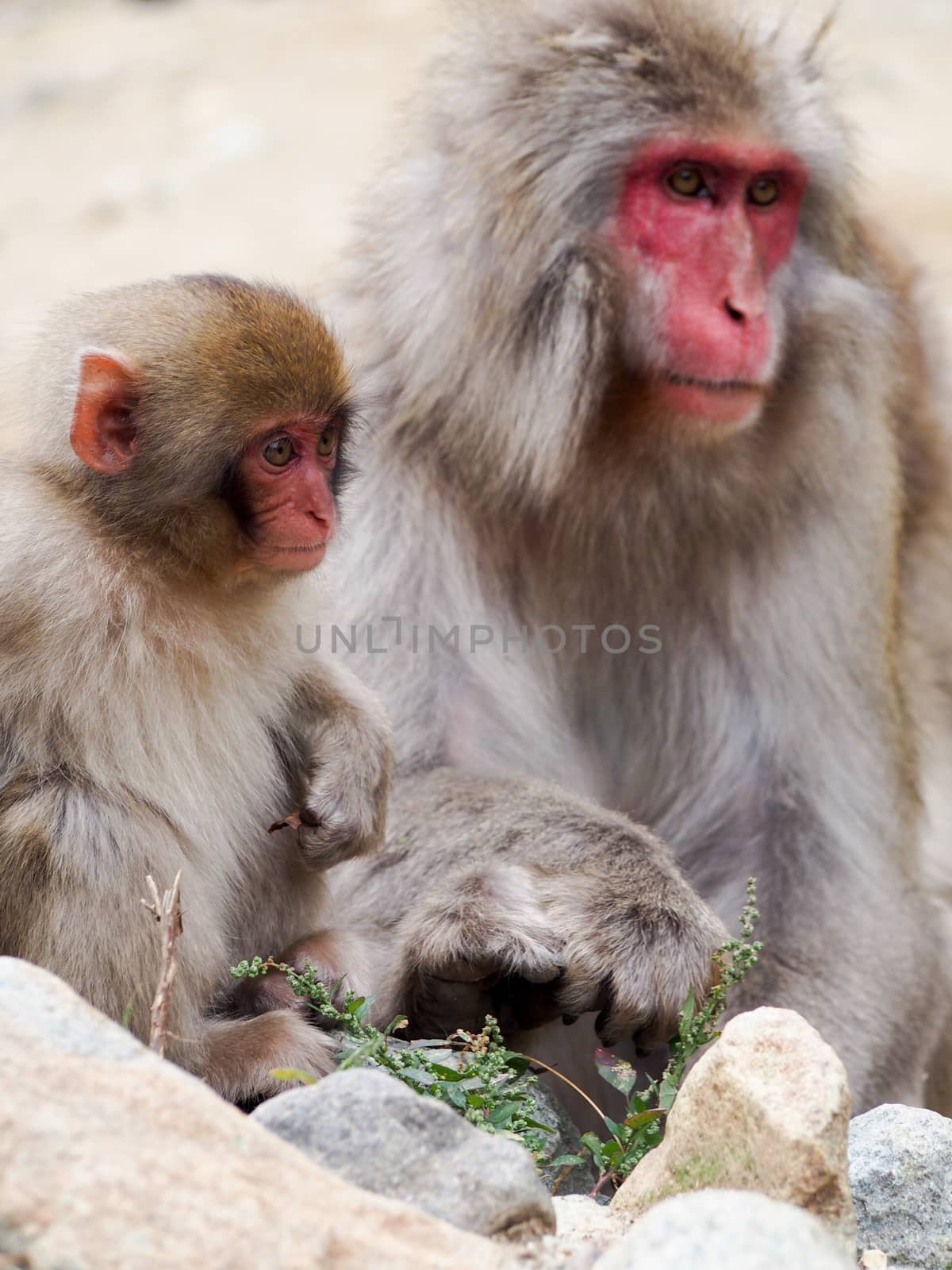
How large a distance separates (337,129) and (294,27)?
8.10 feet

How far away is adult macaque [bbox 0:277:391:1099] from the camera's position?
9.46 feet

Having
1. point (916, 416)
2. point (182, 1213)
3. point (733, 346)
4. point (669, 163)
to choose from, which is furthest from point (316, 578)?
point (916, 416)

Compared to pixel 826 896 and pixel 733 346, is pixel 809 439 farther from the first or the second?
pixel 826 896

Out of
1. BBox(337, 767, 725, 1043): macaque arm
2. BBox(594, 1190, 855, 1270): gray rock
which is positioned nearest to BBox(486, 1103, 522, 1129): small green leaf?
BBox(337, 767, 725, 1043): macaque arm

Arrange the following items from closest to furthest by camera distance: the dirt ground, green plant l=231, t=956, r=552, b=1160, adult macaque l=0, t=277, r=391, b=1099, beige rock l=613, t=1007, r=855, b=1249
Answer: beige rock l=613, t=1007, r=855, b=1249 → adult macaque l=0, t=277, r=391, b=1099 → green plant l=231, t=956, r=552, b=1160 → the dirt ground

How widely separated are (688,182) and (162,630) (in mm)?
1849

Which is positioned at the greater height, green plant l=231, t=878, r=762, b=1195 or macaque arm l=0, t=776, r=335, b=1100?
Answer: macaque arm l=0, t=776, r=335, b=1100

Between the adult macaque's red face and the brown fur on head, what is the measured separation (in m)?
1.14

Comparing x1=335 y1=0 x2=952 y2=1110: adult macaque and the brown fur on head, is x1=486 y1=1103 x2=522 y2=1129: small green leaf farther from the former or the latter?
the brown fur on head

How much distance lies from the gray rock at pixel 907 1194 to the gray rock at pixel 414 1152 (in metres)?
0.66

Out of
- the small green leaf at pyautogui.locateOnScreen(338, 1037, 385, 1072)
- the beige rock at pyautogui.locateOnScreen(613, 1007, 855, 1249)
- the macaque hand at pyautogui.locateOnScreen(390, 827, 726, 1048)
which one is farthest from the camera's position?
the macaque hand at pyautogui.locateOnScreen(390, 827, 726, 1048)

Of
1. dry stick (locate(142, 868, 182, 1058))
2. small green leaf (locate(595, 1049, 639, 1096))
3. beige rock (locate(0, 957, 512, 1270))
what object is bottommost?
small green leaf (locate(595, 1049, 639, 1096))

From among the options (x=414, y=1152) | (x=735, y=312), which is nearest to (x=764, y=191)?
(x=735, y=312)

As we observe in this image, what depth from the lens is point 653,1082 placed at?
125 inches
